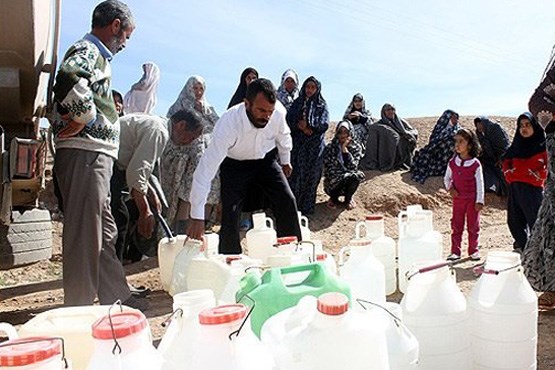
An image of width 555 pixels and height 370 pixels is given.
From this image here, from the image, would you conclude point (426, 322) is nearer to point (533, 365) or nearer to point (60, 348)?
point (533, 365)

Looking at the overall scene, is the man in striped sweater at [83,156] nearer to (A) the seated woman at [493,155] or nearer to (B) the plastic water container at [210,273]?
(B) the plastic water container at [210,273]

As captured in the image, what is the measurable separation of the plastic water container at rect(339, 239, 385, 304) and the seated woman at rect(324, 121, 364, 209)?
5102mm

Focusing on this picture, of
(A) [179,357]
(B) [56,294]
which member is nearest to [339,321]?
(A) [179,357]

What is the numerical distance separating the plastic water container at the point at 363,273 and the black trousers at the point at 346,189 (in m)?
5.13

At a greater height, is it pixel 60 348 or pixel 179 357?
pixel 60 348

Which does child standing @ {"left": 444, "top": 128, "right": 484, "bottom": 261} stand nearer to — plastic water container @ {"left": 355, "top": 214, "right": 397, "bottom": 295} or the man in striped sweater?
plastic water container @ {"left": 355, "top": 214, "right": 397, "bottom": 295}

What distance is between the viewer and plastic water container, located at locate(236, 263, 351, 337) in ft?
5.57

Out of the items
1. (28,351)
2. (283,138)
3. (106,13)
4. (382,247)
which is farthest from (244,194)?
(28,351)

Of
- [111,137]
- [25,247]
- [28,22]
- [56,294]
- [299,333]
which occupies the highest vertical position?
[28,22]

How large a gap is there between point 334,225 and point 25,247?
3.98 m

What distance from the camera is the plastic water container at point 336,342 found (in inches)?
47.9

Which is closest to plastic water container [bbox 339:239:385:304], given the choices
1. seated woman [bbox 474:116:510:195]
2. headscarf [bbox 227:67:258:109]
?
headscarf [bbox 227:67:258:109]

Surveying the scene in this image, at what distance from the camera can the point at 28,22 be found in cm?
266

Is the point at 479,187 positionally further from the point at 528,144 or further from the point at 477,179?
the point at 528,144
